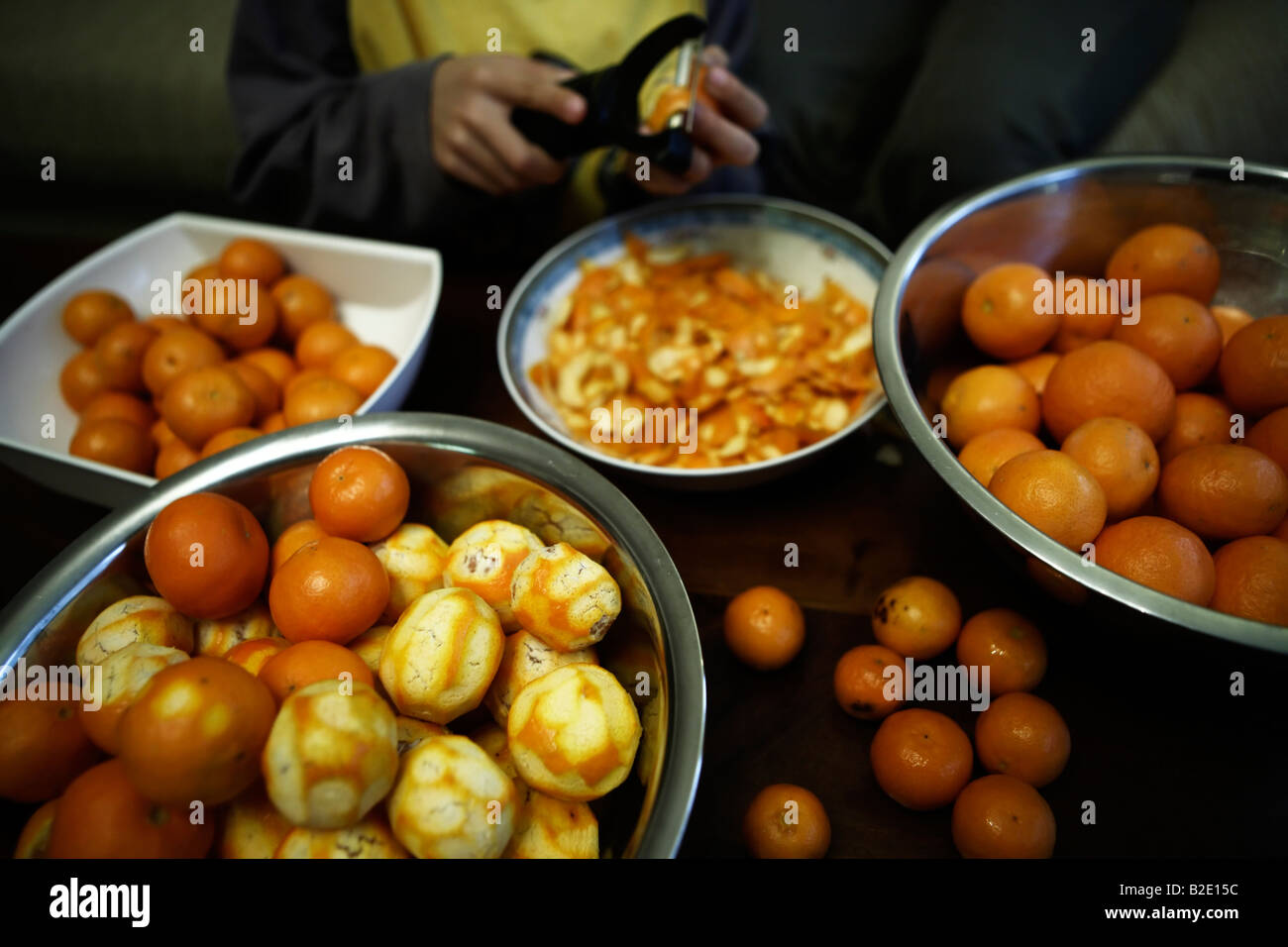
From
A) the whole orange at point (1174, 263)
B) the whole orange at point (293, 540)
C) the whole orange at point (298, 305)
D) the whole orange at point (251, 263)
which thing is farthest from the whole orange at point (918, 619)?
the whole orange at point (251, 263)

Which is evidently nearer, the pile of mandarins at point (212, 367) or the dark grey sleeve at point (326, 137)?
the pile of mandarins at point (212, 367)

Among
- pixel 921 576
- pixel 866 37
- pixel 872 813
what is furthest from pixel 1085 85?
pixel 872 813

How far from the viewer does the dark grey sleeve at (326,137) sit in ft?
4.45

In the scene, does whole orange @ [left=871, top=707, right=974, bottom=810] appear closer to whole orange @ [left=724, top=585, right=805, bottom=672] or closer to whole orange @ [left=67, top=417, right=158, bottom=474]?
whole orange @ [left=724, top=585, right=805, bottom=672]

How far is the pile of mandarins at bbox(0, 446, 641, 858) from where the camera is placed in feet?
1.73

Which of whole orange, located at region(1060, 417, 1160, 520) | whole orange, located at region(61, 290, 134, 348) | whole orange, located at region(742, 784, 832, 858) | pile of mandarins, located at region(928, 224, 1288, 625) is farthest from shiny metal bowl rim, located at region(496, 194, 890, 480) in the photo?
whole orange, located at region(61, 290, 134, 348)

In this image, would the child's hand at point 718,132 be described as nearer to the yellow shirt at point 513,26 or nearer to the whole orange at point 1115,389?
the yellow shirt at point 513,26

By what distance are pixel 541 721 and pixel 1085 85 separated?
5.79 feet

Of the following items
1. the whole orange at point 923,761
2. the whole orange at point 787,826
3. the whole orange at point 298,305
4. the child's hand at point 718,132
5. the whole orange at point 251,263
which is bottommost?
the whole orange at point 787,826

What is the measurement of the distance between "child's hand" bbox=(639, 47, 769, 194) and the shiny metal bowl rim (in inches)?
1.7

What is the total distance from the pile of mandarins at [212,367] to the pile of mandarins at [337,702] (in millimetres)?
273

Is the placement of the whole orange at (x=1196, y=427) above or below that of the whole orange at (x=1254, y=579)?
above

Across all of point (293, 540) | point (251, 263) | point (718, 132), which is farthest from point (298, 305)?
point (718, 132)
